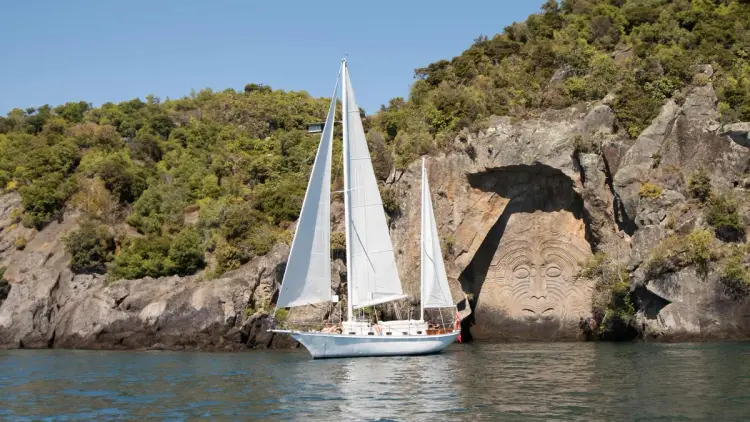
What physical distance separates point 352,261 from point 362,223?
2215 mm

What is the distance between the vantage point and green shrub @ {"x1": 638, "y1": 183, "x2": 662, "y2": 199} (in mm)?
51375

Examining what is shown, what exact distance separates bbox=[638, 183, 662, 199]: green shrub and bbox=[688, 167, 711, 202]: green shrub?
2.07 meters

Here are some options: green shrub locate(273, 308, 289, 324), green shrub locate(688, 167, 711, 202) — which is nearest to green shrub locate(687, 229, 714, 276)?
green shrub locate(688, 167, 711, 202)

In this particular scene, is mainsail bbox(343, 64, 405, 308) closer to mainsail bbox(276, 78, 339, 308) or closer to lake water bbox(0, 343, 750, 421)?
mainsail bbox(276, 78, 339, 308)

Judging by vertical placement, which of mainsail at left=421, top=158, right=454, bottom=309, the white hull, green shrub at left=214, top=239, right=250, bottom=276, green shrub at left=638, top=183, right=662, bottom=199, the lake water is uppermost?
green shrub at left=638, top=183, right=662, bottom=199

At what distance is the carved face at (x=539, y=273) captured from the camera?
56.4 meters

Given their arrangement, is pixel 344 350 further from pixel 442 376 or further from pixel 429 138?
pixel 429 138

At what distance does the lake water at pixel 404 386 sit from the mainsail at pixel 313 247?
3.64 m

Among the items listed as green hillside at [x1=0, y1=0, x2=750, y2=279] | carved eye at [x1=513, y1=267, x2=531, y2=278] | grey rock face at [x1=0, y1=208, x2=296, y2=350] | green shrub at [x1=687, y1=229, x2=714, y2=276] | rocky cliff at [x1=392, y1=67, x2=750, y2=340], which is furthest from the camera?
green hillside at [x1=0, y1=0, x2=750, y2=279]

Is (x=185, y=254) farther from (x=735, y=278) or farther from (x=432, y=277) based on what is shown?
(x=735, y=278)

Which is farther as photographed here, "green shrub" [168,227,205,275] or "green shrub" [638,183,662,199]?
"green shrub" [168,227,205,275]

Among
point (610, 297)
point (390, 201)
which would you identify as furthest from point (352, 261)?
point (610, 297)

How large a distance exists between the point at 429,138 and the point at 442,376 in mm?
30387

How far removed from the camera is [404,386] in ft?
100
